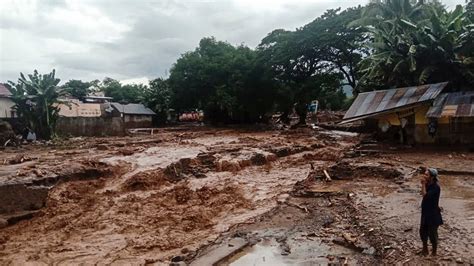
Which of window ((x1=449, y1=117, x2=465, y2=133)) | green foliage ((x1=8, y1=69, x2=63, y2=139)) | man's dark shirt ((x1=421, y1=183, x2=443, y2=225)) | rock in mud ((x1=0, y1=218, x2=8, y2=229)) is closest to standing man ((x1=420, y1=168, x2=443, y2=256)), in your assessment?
man's dark shirt ((x1=421, y1=183, x2=443, y2=225))

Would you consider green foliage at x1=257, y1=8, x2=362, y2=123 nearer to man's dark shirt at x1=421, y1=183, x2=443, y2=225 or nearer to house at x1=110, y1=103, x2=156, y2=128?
house at x1=110, y1=103, x2=156, y2=128

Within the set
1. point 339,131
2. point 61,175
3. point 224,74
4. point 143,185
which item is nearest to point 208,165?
point 143,185

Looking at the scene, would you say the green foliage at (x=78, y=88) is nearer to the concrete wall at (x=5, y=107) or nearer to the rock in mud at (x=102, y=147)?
the concrete wall at (x=5, y=107)

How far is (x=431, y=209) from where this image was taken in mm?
6824

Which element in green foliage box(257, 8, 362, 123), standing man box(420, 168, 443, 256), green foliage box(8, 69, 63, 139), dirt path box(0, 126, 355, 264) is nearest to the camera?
standing man box(420, 168, 443, 256)

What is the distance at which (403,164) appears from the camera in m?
16.2

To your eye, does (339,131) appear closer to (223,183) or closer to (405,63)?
(405,63)

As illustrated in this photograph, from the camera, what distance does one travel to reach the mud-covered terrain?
8282 millimetres

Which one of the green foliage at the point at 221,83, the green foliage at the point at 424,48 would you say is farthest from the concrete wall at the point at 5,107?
the green foliage at the point at 424,48

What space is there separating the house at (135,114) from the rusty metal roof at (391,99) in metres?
28.4

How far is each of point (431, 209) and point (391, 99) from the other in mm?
14480

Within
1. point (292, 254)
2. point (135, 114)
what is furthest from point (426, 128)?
point (135, 114)

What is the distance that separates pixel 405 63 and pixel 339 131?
15.0 metres

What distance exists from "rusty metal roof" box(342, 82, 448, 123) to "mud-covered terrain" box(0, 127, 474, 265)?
198 centimetres
